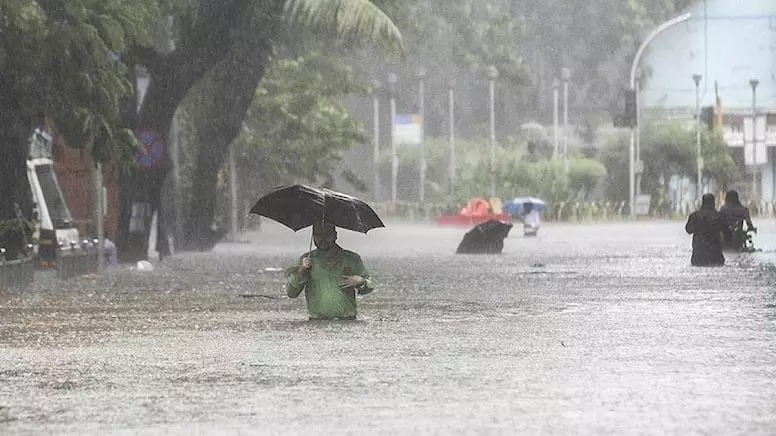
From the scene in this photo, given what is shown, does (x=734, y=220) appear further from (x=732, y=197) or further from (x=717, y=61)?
(x=717, y=61)

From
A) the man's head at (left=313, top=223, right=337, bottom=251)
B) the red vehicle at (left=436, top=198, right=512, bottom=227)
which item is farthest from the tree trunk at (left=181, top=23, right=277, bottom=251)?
the red vehicle at (left=436, top=198, right=512, bottom=227)

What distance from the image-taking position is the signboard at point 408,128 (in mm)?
114094

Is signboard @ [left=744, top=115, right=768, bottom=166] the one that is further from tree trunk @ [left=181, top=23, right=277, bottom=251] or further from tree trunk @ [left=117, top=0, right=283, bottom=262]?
tree trunk @ [left=117, top=0, right=283, bottom=262]

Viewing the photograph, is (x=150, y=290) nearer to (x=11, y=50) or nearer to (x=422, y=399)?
(x=11, y=50)

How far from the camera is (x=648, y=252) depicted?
1753 inches

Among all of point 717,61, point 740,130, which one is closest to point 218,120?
point 740,130

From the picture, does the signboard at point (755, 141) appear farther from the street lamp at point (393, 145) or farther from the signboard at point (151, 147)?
the signboard at point (151, 147)

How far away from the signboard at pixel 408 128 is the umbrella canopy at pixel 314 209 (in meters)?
94.3

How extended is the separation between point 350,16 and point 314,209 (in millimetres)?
21352

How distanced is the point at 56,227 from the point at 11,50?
738 cm

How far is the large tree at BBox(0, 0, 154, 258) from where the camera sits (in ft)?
97.8

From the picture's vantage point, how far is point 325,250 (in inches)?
728

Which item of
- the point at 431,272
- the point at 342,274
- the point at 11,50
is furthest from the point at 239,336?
the point at 431,272

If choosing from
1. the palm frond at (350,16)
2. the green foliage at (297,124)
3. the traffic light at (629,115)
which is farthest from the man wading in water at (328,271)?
the traffic light at (629,115)
